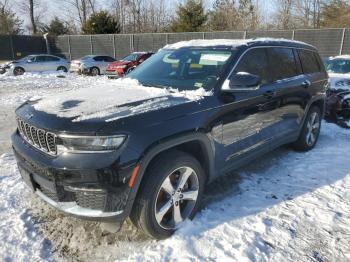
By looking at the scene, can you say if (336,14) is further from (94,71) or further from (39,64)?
(39,64)

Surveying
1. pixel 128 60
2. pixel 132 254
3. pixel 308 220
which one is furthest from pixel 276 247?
pixel 128 60

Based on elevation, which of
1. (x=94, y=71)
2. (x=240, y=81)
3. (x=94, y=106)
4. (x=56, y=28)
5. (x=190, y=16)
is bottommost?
(x=94, y=71)

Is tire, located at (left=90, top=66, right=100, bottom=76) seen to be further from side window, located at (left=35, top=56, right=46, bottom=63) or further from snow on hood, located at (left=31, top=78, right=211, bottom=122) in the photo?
snow on hood, located at (left=31, top=78, right=211, bottom=122)

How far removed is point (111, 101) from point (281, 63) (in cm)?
264

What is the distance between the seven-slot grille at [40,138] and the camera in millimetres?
2744

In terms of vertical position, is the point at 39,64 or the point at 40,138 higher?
the point at 40,138

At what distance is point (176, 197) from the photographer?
3.19 m

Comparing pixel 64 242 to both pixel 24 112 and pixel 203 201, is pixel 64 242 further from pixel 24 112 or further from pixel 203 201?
pixel 203 201

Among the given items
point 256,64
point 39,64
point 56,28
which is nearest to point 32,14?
point 56,28

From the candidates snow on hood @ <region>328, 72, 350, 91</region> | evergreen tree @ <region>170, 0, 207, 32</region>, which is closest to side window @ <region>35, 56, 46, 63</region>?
evergreen tree @ <region>170, 0, 207, 32</region>

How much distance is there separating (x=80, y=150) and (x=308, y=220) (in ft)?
8.12

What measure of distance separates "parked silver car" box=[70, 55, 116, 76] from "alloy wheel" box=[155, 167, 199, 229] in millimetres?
17677

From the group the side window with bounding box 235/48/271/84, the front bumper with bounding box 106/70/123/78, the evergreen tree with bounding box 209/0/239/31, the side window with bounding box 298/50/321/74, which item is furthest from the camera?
the evergreen tree with bounding box 209/0/239/31

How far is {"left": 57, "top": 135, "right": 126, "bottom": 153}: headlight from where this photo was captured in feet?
8.53
